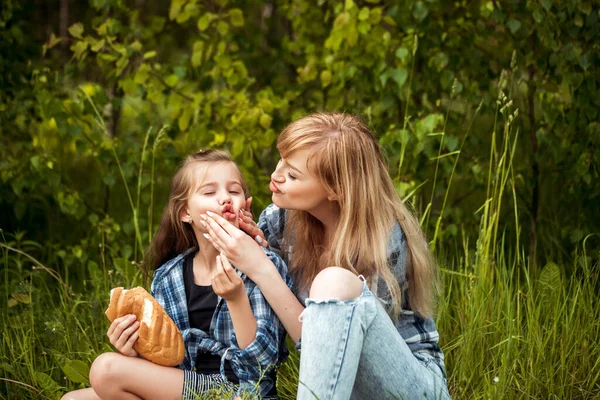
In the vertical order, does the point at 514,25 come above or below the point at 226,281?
above

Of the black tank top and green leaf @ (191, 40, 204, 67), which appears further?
green leaf @ (191, 40, 204, 67)

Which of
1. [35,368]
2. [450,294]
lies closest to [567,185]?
[450,294]

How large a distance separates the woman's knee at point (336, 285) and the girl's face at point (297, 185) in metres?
0.34

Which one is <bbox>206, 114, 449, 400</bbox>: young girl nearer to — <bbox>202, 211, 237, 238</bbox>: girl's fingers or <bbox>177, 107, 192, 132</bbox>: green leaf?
<bbox>202, 211, 237, 238</bbox>: girl's fingers

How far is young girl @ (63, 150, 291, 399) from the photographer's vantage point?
2227mm

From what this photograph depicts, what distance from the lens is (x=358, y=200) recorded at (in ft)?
7.63

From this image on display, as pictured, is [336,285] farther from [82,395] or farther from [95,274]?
[95,274]

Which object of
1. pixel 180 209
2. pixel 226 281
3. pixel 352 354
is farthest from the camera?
pixel 180 209

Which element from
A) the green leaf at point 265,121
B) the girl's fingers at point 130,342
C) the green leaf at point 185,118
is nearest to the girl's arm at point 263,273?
the girl's fingers at point 130,342

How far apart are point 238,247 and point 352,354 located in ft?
1.56

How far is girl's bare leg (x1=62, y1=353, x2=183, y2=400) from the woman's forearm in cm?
34

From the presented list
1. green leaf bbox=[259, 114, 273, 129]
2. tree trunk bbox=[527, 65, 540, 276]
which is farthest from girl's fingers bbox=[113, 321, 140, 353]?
tree trunk bbox=[527, 65, 540, 276]

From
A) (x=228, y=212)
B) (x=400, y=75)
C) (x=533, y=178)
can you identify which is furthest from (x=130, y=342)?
(x=533, y=178)

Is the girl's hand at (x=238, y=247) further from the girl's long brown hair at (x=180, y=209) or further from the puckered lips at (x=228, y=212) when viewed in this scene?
the girl's long brown hair at (x=180, y=209)
